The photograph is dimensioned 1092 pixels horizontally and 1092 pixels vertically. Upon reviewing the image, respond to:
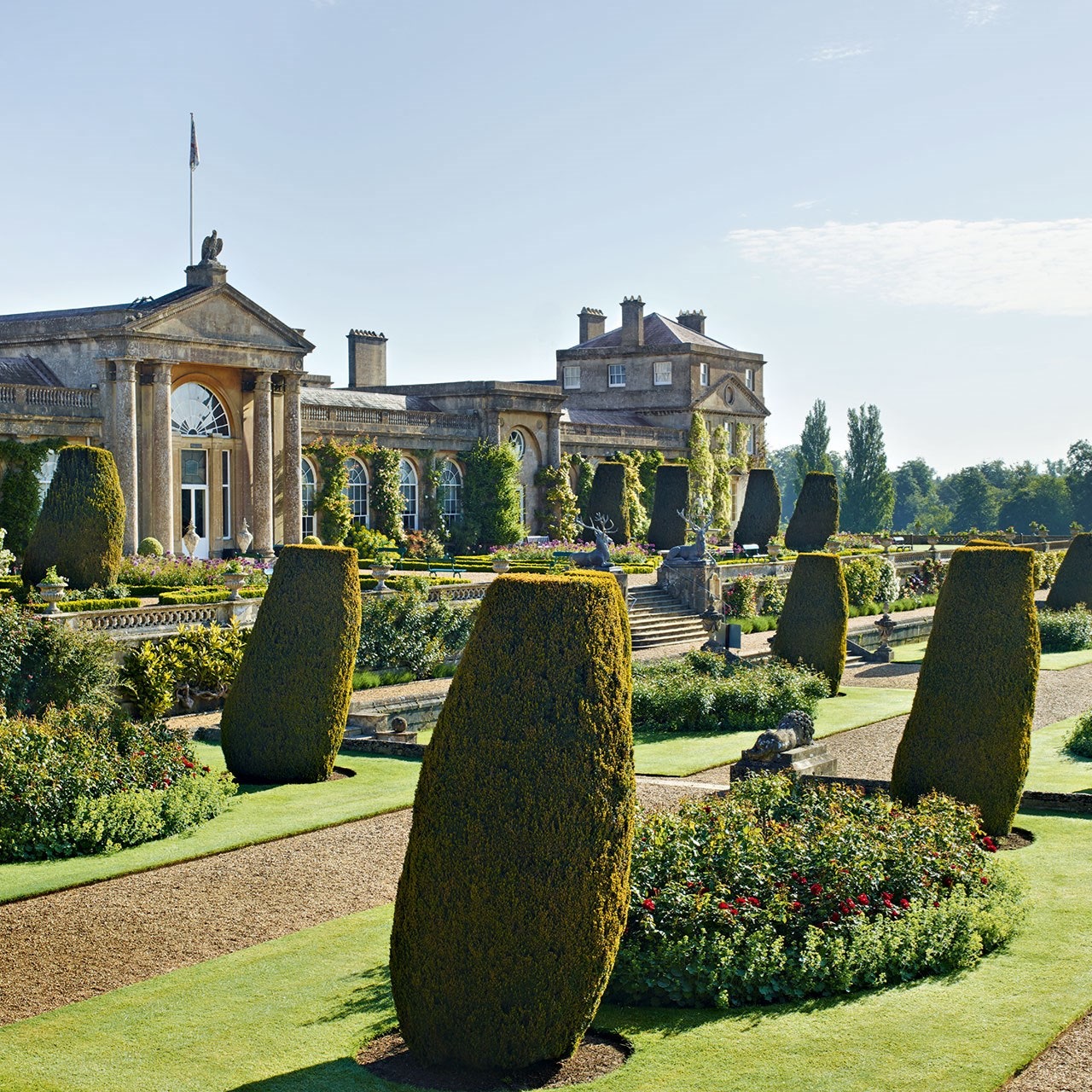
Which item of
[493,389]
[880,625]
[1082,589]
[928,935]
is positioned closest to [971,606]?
[928,935]

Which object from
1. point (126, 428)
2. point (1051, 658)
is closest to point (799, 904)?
point (1051, 658)

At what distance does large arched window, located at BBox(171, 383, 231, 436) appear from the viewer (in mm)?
36594

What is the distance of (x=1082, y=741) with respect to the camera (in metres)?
18.0

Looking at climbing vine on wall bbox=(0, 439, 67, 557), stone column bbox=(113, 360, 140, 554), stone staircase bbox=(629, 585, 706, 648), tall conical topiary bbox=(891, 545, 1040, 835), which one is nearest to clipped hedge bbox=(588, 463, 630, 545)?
stone staircase bbox=(629, 585, 706, 648)

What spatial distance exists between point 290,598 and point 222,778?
2330mm

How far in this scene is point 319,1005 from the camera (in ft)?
27.8

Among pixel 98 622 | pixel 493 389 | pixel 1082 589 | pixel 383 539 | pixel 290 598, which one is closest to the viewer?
pixel 290 598

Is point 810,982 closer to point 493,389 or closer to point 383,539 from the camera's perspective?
point 383,539

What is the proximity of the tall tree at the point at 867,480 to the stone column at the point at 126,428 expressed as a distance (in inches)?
2047

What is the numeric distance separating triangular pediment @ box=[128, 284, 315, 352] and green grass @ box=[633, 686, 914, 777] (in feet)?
64.0

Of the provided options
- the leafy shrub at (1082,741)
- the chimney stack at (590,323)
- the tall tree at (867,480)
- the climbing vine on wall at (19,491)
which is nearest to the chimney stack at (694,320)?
the chimney stack at (590,323)

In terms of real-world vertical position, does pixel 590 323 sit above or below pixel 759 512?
above

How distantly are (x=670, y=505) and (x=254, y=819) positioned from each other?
35371mm

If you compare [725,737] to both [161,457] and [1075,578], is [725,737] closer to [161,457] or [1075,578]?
[1075,578]
